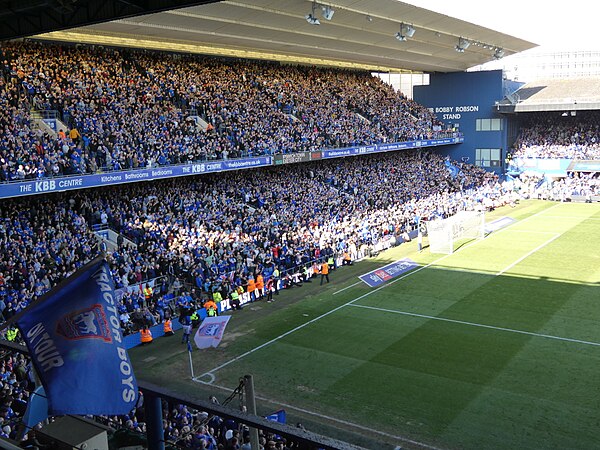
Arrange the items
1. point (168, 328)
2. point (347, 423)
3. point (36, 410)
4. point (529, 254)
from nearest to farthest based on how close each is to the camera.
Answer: point (36, 410) → point (347, 423) → point (168, 328) → point (529, 254)

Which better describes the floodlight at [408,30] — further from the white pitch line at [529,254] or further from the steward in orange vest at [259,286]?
the steward in orange vest at [259,286]

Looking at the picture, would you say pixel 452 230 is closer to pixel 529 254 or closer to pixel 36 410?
pixel 529 254

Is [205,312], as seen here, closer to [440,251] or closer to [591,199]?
[440,251]

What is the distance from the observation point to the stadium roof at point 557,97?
5434 cm

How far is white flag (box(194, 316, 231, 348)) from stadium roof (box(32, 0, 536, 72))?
632 inches

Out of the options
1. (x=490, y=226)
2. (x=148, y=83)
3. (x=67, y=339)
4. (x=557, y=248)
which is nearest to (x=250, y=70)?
(x=148, y=83)

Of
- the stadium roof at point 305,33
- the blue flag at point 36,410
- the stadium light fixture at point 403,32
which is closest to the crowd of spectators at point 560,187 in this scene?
the stadium roof at point 305,33

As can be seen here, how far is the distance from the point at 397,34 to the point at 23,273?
26946 millimetres

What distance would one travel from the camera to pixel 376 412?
15.3m

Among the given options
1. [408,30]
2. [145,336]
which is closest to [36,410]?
[145,336]

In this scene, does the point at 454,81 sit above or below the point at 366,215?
above

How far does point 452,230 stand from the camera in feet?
111

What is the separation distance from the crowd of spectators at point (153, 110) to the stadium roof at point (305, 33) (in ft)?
4.02

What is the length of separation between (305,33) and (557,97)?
31075 millimetres
